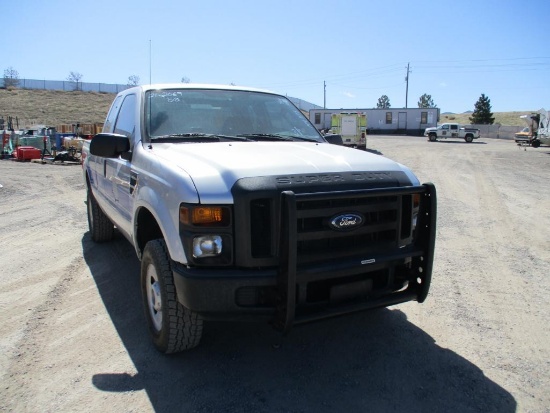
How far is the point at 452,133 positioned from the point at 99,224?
4245 centimetres

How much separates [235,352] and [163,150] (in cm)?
164

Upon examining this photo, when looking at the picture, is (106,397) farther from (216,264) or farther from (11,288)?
(11,288)

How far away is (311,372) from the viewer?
10.7 feet

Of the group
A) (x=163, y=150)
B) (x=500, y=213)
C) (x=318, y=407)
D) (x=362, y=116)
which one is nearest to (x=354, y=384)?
(x=318, y=407)

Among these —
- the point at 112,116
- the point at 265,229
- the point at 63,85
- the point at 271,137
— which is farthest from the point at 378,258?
the point at 63,85

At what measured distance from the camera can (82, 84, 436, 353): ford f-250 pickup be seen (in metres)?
2.81

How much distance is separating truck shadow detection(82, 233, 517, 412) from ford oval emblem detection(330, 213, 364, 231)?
724 millimetres

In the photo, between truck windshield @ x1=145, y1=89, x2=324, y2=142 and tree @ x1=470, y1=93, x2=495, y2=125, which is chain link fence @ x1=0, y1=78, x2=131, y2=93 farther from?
truck windshield @ x1=145, y1=89, x2=324, y2=142

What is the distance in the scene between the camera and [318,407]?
112 inches

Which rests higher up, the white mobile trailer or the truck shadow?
the white mobile trailer

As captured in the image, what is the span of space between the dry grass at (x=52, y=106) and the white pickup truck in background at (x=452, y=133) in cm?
3760

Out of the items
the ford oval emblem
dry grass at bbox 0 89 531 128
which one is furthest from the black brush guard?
dry grass at bbox 0 89 531 128

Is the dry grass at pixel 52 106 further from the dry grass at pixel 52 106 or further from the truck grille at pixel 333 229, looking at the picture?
the truck grille at pixel 333 229

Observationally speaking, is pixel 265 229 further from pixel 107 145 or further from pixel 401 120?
pixel 401 120
